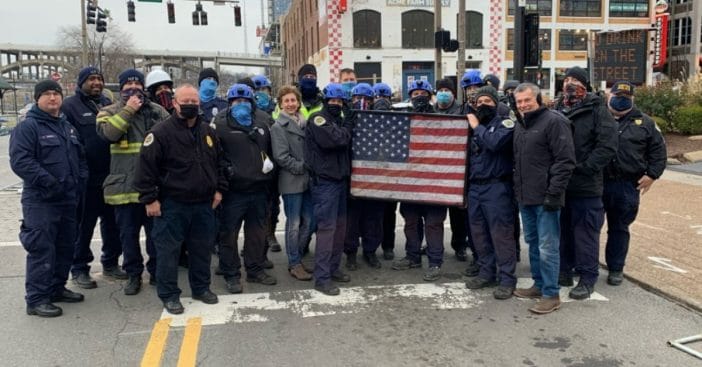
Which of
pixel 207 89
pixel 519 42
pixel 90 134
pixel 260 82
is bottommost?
pixel 90 134

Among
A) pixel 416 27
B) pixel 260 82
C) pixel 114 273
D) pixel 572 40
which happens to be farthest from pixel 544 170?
pixel 572 40

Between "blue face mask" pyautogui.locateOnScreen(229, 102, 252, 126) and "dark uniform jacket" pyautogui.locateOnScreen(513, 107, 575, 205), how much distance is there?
258cm

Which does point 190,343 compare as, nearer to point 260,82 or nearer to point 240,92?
point 240,92

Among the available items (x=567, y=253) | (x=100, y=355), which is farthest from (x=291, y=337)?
(x=567, y=253)

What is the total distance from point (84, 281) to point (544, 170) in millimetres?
4711

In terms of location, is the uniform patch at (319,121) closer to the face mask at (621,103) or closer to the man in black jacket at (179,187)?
the man in black jacket at (179,187)

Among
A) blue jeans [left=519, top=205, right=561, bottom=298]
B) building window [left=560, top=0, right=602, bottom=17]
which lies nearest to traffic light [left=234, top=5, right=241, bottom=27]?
blue jeans [left=519, top=205, right=561, bottom=298]

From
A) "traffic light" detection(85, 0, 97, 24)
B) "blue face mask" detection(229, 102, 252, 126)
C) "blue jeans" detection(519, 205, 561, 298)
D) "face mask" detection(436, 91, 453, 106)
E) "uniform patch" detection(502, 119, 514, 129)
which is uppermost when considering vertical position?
"traffic light" detection(85, 0, 97, 24)

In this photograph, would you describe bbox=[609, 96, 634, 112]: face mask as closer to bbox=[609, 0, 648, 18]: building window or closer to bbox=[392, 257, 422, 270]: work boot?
bbox=[392, 257, 422, 270]: work boot

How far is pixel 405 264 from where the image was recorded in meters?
6.49

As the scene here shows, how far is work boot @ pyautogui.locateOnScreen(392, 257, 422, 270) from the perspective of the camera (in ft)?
21.2

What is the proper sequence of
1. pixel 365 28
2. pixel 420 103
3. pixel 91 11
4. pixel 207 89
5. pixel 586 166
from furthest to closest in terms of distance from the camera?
pixel 365 28, pixel 91 11, pixel 207 89, pixel 420 103, pixel 586 166

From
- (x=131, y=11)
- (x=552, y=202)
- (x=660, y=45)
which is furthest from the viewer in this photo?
(x=660, y=45)

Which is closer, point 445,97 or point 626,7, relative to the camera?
point 445,97
